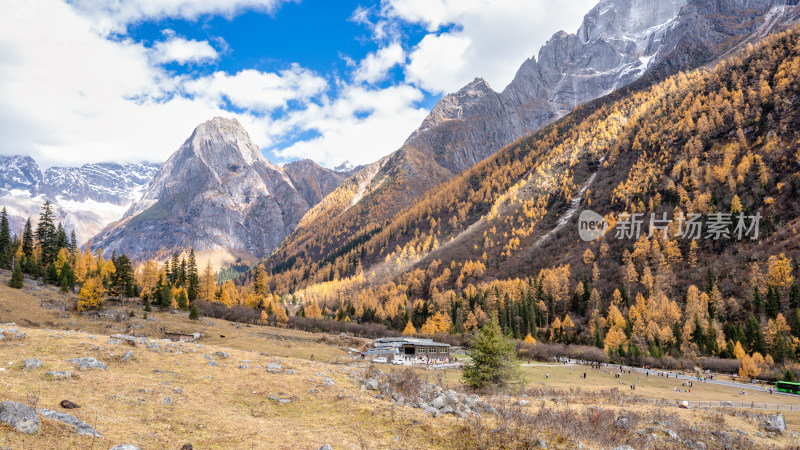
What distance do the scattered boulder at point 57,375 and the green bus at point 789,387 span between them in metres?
86.6

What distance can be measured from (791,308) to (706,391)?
154 feet

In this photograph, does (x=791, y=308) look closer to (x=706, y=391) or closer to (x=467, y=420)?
(x=706, y=391)

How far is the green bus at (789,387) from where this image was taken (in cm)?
5950

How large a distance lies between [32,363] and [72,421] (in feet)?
24.6

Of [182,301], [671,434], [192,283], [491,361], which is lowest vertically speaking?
[671,434]

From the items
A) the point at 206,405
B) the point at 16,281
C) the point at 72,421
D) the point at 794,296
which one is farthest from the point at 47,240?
the point at 794,296

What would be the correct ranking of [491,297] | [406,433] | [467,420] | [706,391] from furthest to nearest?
1. [491,297]
2. [706,391]
3. [467,420]
4. [406,433]

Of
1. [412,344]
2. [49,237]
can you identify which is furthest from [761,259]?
[49,237]

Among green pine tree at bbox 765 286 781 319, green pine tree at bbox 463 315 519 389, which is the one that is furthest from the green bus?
green pine tree at bbox 463 315 519 389

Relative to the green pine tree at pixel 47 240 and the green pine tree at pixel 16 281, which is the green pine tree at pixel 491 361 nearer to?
the green pine tree at pixel 16 281

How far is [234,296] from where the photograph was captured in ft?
390

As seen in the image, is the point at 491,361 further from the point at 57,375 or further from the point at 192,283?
the point at 192,283

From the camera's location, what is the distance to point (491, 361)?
127 feet

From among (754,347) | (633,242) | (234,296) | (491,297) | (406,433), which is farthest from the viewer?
(633,242)
